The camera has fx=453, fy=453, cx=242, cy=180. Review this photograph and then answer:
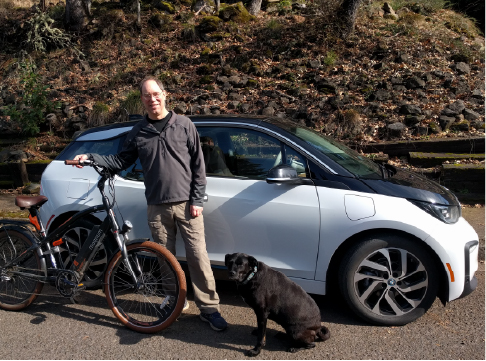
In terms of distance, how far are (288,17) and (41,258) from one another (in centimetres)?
1262

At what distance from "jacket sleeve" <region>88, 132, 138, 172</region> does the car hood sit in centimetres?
206

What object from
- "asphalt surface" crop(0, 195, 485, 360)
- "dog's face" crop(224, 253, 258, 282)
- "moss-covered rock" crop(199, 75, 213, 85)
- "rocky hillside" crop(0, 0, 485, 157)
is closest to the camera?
"dog's face" crop(224, 253, 258, 282)

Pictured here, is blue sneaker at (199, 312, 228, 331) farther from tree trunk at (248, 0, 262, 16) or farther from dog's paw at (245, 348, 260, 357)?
tree trunk at (248, 0, 262, 16)

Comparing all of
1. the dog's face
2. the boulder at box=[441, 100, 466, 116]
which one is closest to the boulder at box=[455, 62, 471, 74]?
the boulder at box=[441, 100, 466, 116]

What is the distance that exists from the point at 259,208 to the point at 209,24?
11576 millimetres

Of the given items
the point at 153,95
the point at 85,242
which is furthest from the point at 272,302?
the point at 153,95

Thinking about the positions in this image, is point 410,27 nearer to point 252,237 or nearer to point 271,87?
point 271,87

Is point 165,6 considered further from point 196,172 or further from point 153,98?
point 196,172

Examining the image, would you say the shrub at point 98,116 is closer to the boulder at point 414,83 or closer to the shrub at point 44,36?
the shrub at point 44,36

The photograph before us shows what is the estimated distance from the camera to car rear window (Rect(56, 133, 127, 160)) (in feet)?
15.5

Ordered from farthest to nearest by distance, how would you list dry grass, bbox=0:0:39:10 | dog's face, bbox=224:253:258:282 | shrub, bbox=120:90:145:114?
dry grass, bbox=0:0:39:10 < shrub, bbox=120:90:145:114 < dog's face, bbox=224:253:258:282

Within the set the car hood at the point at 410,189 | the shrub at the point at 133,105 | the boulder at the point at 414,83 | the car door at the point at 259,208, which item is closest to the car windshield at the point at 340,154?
the car hood at the point at 410,189

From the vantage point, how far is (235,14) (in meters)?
14.9

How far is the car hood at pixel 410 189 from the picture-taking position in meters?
3.85
